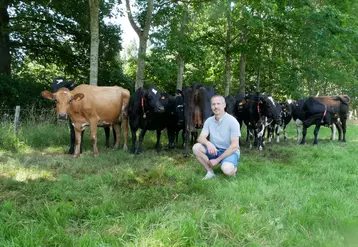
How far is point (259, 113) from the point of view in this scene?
10414mm

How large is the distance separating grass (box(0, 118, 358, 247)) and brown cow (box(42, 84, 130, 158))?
1151 mm

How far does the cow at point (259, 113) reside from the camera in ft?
32.9

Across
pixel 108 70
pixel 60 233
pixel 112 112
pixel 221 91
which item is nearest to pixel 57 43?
pixel 108 70

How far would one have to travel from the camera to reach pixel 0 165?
246 inches

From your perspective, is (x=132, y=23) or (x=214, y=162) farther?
(x=132, y=23)

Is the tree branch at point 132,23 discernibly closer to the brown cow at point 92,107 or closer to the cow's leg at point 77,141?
the brown cow at point 92,107

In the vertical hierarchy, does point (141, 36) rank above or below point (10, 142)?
above

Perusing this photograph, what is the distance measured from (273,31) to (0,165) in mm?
15679

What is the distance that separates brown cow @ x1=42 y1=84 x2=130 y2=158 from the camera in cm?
766

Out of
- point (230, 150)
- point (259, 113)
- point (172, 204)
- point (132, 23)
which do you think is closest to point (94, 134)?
A: point (230, 150)

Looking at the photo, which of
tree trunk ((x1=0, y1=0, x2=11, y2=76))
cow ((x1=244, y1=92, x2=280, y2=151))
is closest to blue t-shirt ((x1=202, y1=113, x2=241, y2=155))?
cow ((x1=244, y1=92, x2=280, y2=151))

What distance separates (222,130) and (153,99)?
3279mm

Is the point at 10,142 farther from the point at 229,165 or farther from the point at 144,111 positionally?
the point at 229,165

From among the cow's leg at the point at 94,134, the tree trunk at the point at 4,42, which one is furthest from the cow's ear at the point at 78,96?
the tree trunk at the point at 4,42
